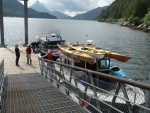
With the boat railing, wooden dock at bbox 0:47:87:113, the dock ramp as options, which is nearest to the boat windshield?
the boat railing

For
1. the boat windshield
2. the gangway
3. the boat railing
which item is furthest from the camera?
the boat windshield

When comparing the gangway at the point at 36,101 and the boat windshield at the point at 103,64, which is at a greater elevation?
the boat windshield at the point at 103,64

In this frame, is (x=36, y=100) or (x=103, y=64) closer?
(x=36, y=100)

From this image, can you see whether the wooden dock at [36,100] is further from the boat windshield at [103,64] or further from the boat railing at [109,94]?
the boat windshield at [103,64]

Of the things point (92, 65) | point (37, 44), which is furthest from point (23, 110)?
point (37, 44)

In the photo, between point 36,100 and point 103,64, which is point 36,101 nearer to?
point 36,100

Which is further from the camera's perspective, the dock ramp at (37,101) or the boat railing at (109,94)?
the dock ramp at (37,101)

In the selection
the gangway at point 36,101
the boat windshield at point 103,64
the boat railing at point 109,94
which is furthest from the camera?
the boat windshield at point 103,64

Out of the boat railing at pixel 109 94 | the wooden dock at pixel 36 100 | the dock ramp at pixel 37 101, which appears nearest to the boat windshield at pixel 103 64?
the boat railing at pixel 109 94

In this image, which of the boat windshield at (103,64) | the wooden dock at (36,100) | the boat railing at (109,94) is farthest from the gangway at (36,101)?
the boat windshield at (103,64)

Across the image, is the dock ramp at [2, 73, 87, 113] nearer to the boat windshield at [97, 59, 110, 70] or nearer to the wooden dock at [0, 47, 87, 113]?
the wooden dock at [0, 47, 87, 113]

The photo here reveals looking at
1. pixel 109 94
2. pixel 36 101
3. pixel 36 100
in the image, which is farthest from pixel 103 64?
pixel 36 101

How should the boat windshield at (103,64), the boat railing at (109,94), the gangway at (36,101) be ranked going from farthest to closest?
the boat windshield at (103,64) → the gangway at (36,101) → the boat railing at (109,94)

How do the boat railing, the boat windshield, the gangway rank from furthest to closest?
the boat windshield → the gangway → the boat railing
